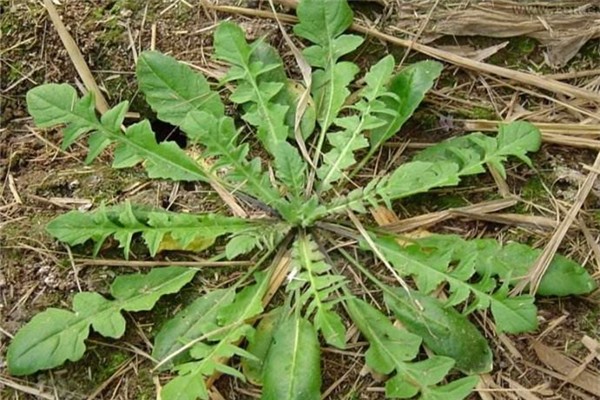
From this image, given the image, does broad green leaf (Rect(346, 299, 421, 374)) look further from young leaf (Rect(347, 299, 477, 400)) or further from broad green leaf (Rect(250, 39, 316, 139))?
broad green leaf (Rect(250, 39, 316, 139))

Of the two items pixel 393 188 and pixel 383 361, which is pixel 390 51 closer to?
pixel 393 188

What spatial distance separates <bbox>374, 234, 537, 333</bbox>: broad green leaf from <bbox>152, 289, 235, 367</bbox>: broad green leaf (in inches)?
15.4

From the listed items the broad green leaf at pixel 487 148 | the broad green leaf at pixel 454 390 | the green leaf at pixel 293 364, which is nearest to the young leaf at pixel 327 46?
the broad green leaf at pixel 487 148

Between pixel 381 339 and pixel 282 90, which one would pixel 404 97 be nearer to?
pixel 282 90

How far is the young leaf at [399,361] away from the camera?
74.9 inches

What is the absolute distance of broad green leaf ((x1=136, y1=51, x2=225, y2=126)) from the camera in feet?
7.07

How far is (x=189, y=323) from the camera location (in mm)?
2000

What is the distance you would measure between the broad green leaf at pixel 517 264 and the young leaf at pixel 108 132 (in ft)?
1.98

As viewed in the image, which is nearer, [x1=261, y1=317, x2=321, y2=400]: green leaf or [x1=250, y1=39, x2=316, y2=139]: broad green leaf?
[x1=261, y1=317, x2=321, y2=400]: green leaf

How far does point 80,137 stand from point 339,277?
29.4 inches

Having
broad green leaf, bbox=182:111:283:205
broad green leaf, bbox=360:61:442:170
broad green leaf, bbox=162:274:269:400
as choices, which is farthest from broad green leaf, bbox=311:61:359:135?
broad green leaf, bbox=162:274:269:400

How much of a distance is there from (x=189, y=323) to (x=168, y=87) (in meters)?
0.56

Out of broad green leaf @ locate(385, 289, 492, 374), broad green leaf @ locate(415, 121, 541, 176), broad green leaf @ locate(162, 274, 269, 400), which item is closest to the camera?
broad green leaf @ locate(162, 274, 269, 400)

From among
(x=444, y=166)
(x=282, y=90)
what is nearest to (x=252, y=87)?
(x=282, y=90)
